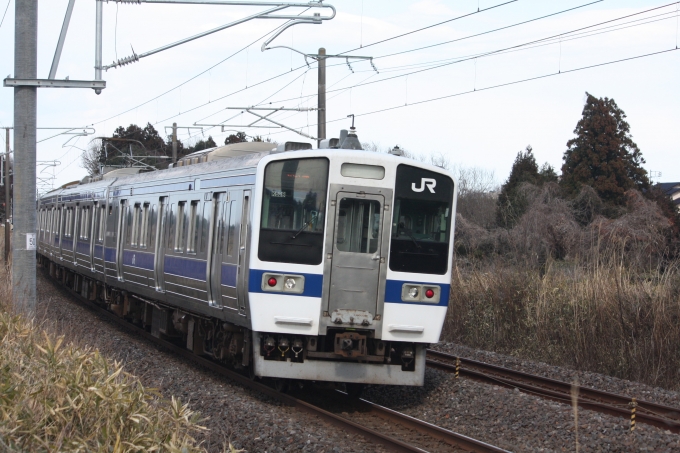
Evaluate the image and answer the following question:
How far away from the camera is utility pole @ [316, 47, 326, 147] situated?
1944cm

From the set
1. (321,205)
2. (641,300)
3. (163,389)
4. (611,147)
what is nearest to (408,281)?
(321,205)

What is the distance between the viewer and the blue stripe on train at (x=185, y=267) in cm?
1098

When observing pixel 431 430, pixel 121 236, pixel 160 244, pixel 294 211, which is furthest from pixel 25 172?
pixel 431 430

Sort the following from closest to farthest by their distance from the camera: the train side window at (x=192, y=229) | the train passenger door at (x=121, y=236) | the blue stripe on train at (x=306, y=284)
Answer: the blue stripe on train at (x=306, y=284), the train side window at (x=192, y=229), the train passenger door at (x=121, y=236)

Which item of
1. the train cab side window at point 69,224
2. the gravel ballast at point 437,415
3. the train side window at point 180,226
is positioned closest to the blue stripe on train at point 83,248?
the train cab side window at point 69,224

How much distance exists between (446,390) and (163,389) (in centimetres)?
334

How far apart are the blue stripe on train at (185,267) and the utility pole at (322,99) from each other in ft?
24.3

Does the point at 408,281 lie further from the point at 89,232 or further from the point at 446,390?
the point at 89,232

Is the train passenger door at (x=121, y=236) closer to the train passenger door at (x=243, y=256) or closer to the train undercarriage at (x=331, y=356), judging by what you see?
the train undercarriage at (x=331, y=356)

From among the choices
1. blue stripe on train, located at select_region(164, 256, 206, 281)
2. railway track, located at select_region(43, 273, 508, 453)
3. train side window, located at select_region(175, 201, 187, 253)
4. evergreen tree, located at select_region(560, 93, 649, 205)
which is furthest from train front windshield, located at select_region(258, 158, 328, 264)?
evergreen tree, located at select_region(560, 93, 649, 205)

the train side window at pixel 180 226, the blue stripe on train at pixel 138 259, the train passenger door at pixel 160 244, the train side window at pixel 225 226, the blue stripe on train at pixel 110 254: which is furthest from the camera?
the blue stripe on train at pixel 110 254

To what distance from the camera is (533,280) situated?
14.8 m

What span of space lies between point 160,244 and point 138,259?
1.59 meters

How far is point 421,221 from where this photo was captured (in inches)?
366
